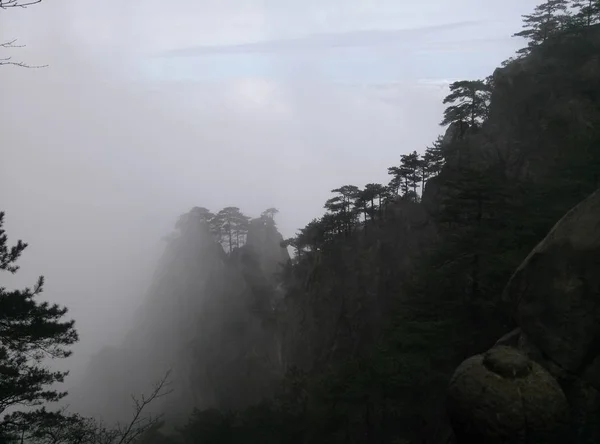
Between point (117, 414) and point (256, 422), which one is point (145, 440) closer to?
A: point (256, 422)

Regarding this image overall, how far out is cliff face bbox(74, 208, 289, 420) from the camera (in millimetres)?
51688

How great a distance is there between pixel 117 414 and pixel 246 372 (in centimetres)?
2783

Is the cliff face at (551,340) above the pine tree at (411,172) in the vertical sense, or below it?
below

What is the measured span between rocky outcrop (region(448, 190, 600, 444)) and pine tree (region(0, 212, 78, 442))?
11.4 meters

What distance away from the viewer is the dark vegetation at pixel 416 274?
15656mm

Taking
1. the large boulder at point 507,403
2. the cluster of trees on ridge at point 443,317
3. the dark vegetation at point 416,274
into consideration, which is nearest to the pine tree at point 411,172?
the dark vegetation at point 416,274

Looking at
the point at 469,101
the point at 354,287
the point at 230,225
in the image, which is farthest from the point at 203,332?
the point at 469,101

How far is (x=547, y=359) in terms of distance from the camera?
1338 centimetres

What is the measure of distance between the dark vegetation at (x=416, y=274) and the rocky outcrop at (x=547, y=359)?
1.86m

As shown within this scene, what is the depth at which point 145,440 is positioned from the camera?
31.2m

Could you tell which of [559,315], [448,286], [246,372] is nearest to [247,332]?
[246,372]

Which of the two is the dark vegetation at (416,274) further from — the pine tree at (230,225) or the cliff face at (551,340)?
the pine tree at (230,225)

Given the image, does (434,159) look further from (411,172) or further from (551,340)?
(551,340)

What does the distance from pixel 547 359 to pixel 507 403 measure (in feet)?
13.3
